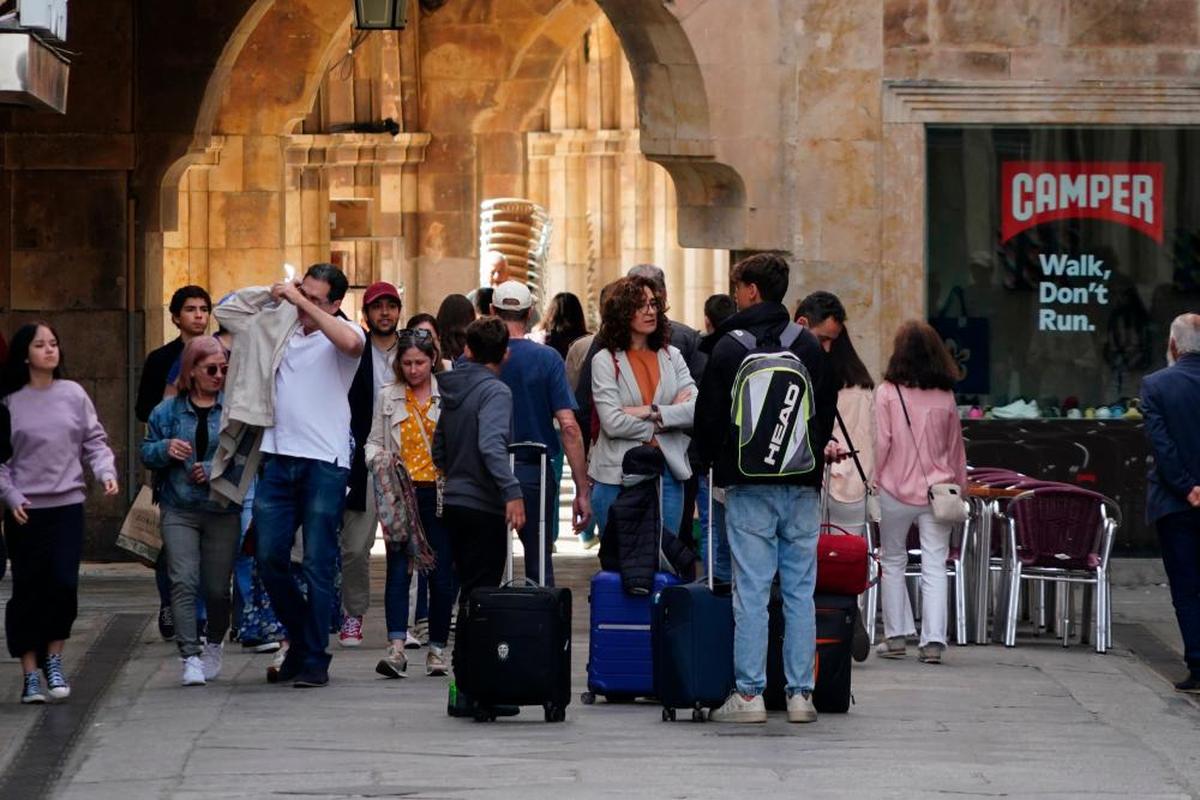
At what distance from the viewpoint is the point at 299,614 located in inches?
464

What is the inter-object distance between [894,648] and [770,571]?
2924 mm

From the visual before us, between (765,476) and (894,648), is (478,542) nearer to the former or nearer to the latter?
(765,476)


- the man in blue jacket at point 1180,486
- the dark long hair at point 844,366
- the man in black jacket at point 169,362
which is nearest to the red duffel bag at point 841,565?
the man in blue jacket at point 1180,486

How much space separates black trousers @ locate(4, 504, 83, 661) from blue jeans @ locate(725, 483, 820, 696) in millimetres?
2733

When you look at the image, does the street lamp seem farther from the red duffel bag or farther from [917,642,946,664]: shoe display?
the red duffel bag

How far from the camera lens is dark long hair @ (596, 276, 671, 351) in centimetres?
1215

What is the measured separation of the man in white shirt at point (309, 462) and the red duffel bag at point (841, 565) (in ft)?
6.62

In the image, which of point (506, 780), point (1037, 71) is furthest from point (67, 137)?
point (506, 780)

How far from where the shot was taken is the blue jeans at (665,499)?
12.2 m

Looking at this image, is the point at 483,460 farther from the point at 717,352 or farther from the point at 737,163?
the point at 737,163

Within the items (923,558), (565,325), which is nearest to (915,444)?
(923,558)

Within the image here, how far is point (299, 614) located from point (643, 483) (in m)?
1.61

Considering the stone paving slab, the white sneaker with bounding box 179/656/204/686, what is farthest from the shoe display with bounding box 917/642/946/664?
the white sneaker with bounding box 179/656/204/686

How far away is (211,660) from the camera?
39.9ft
